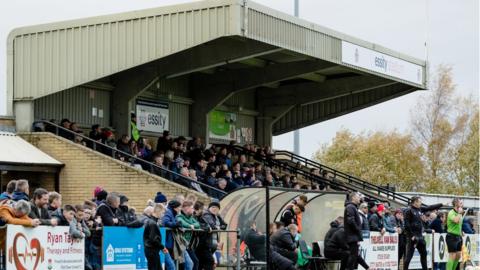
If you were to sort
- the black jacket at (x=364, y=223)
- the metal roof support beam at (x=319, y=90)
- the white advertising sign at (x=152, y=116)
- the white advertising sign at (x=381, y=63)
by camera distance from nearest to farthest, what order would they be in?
the black jacket at (x=364, y=223) < the white advertising sign at (x=152, y=116) < the white advertising sign at (x=381, y=63) < the metal roof support beam at (x=319, y=90)

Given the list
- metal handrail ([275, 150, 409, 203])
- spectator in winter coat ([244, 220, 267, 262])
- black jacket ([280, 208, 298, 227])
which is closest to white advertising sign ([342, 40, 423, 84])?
metal handrail ([275, 150, 409, 203])

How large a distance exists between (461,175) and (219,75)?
93.1ft

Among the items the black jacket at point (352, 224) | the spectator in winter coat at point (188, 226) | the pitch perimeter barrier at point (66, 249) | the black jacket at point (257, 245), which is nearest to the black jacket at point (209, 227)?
the pitch perimeter barrier at point (66, 249)

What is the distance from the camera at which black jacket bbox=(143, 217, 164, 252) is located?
63.1ft

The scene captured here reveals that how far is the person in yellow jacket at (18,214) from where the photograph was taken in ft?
55.1

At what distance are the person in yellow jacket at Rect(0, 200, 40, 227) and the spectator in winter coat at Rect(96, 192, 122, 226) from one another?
7.35ft

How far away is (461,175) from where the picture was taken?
63.0 metres

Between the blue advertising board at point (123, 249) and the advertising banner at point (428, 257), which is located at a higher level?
the blue advertising board at point (123, 249)

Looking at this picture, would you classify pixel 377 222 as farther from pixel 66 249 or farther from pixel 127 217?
pixel 66 249

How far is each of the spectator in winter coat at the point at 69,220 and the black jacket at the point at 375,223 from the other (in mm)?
9877

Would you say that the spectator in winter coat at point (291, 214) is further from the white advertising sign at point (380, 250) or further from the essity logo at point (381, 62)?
the essity logo at point (381, 62)

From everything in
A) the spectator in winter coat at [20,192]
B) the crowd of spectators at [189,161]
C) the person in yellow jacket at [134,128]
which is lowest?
the spectator in winter coat at [20,192]

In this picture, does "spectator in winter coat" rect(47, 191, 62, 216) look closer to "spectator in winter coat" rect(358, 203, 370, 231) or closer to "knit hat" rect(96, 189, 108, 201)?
"knit hat" rect(96, 189, 108, 201)

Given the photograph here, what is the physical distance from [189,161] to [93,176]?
4.03 metres
